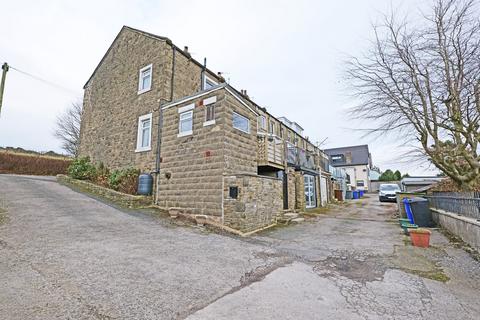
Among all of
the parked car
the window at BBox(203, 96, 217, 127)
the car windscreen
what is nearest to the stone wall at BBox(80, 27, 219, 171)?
the window at BBox(203, 96, 217, 127)

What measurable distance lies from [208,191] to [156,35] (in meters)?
9.84

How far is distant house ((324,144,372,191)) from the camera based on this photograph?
41.7m

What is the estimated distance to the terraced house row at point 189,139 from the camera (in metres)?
8.85

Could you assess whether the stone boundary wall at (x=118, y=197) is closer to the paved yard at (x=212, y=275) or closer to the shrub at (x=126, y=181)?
the shrub at (x=126, y=181)

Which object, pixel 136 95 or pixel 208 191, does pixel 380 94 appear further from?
pixel 136 95

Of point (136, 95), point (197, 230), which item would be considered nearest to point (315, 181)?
point (197, 230)

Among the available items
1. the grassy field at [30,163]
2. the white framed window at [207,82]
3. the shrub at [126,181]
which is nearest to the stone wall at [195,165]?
the shrub at [126,181]

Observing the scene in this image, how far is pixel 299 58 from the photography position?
36.4 ft

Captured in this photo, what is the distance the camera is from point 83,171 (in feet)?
48.4

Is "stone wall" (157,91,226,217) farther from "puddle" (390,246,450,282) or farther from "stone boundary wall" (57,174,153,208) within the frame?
"puddle" (390,246,450,282)

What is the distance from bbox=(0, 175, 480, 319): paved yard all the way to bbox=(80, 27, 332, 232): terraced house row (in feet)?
6.43

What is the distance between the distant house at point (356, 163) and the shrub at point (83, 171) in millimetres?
37069

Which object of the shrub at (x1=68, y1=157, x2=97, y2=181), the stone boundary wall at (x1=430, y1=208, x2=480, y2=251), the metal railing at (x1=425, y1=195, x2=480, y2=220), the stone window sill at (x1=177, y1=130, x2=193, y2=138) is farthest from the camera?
the shrub at (x1=68, y1=157, x2=97, y2=181)

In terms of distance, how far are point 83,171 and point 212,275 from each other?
565 inches
